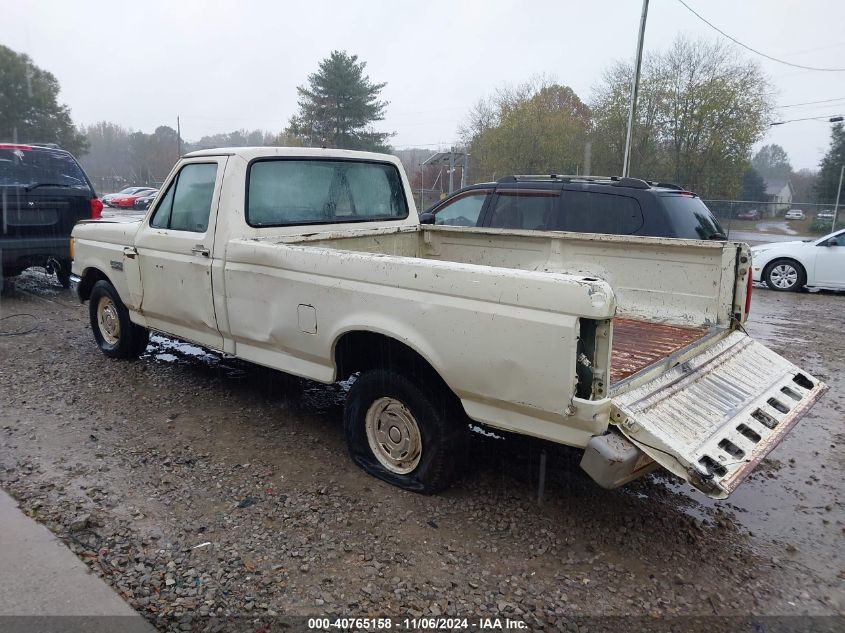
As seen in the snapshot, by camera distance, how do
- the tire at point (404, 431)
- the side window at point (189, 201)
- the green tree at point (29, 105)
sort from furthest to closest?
the green tree at point (29, 105) → the side window at point (189, 201) → the tire at point (404, 431)

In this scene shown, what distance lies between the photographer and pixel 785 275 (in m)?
12.0

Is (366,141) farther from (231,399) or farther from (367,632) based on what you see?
(367,632)

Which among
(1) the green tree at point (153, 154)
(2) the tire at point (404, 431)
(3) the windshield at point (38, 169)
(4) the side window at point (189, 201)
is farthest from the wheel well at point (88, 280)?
(1) the green tree at point (153, 154)

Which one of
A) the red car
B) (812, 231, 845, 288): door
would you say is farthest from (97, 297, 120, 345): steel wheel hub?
the red car

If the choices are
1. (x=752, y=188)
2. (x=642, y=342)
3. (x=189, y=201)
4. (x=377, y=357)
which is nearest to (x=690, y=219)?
(x=642, y=342)

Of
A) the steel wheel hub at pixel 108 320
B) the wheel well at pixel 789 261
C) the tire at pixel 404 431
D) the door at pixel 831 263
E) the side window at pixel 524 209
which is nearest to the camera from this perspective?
the tire at pixel 404 431

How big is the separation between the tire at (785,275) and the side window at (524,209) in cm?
691

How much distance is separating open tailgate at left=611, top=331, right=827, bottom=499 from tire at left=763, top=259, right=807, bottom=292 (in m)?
8.74

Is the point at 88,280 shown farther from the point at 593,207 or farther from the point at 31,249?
the point at 593,207

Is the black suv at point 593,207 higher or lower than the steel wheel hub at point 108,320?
higher

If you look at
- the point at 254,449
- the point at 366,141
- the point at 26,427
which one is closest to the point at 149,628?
the point at 254,449

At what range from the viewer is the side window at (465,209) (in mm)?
8258

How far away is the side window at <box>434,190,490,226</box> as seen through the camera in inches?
325

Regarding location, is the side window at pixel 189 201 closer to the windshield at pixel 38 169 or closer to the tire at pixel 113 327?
the tire at pixel 113 327
